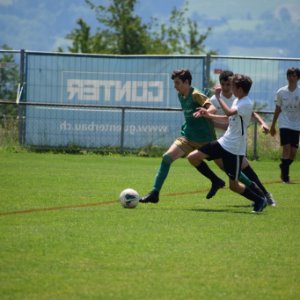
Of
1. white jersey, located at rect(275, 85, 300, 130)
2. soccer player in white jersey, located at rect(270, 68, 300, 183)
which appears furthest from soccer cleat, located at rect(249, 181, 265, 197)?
white jersey, located at rect(275, 85, 300, 130)

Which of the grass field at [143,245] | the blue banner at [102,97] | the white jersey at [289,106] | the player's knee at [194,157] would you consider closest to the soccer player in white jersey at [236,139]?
the player's knee at [194,157]

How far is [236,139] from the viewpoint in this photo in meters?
12.1

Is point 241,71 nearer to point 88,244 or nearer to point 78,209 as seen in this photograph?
point 78,209

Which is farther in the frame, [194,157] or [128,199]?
[194,157]

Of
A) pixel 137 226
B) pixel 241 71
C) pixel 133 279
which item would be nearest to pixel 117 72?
pixel 241 71

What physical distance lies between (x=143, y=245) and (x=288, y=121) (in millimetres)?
9234

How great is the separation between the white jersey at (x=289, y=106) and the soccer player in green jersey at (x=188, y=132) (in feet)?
14.5

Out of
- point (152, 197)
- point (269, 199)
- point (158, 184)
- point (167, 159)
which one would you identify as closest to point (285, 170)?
point (269, 199)

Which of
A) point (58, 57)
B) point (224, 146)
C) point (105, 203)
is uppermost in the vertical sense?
point (58, 57)

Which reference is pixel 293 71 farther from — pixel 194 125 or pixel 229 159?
pixel 229 159

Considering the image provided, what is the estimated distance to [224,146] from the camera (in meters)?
12.1

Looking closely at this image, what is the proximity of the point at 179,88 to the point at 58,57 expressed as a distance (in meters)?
14.6

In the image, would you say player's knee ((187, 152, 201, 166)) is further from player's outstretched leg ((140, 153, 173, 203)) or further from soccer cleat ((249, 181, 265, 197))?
soccer cleat ((249, 181, 265, 197))

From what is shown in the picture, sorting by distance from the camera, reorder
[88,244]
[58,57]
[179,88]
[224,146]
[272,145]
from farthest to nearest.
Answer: [58,57] < [272,145] < [179,88] < [224,146] < [88,244]
